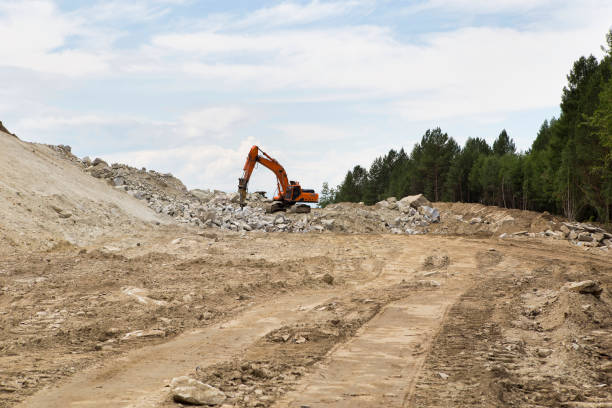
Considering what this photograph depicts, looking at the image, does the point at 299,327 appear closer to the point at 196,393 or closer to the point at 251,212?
the point at 196,393

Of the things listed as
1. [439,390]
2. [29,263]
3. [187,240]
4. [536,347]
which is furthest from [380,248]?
[439,390]

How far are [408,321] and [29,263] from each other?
33.3 ft

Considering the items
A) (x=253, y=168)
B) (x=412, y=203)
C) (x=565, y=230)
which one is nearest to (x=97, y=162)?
(x=253, y=168)

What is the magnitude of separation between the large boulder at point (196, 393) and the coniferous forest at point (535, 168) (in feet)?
82.8

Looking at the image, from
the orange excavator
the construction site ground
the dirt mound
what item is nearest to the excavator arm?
the orange excavator

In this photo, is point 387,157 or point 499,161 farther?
point 387,157

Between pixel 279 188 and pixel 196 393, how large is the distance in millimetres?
29435

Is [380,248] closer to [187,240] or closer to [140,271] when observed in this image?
[187,240]

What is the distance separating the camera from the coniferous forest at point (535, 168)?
36062 mm

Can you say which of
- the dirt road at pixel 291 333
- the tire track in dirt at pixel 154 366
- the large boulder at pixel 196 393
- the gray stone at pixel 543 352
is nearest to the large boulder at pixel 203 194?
the dirt road at pixel 291 333

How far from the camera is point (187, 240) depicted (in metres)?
20.1

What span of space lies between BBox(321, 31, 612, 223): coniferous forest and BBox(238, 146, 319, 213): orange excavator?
16.1m

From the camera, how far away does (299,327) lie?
314 inches

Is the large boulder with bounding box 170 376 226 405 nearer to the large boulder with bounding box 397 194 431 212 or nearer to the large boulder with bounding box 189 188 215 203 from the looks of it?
the large boulder with bounding box 397 194 431 212
